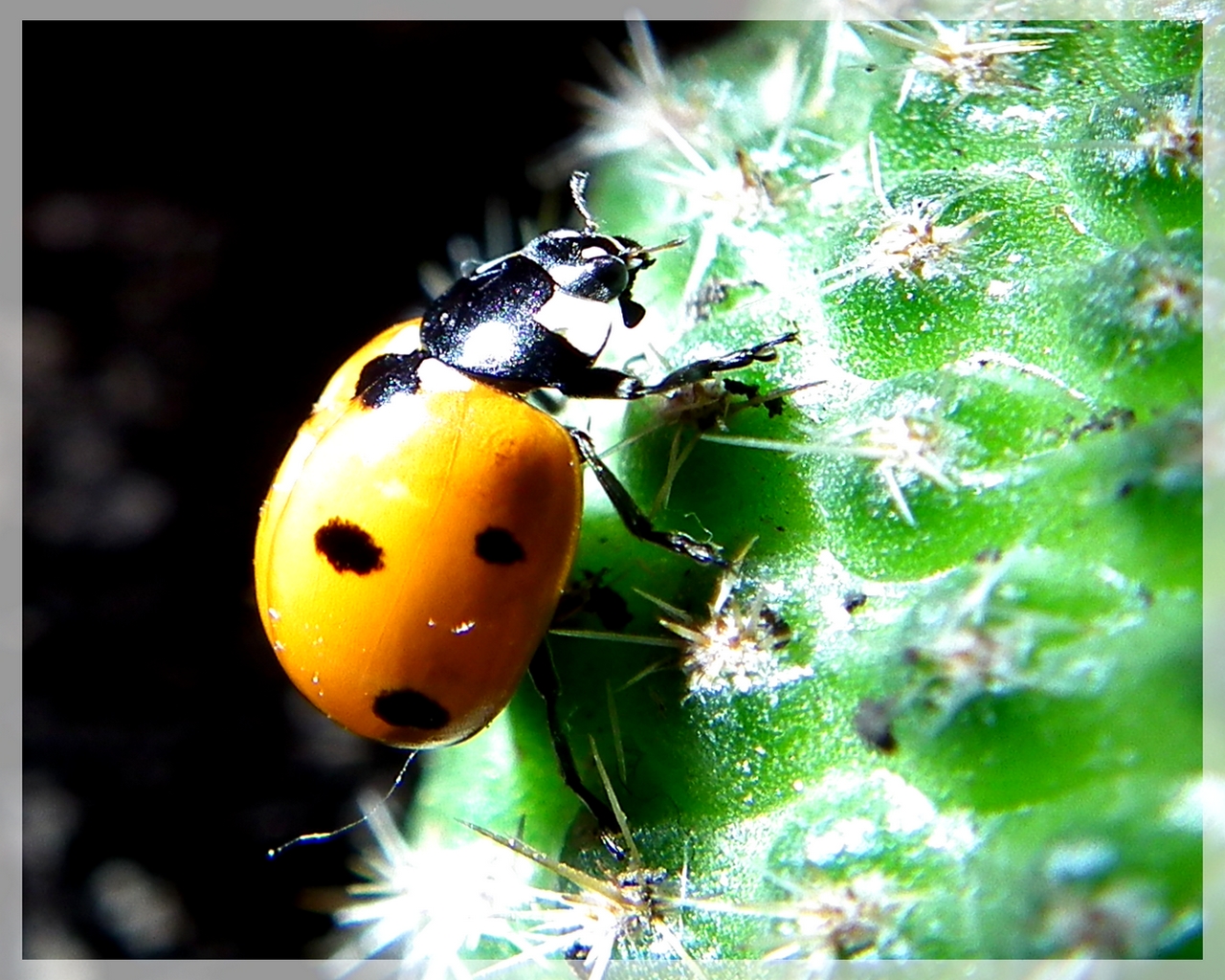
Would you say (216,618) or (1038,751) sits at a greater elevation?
(1038,751)

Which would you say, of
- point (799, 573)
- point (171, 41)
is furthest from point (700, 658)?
point (171, 41)

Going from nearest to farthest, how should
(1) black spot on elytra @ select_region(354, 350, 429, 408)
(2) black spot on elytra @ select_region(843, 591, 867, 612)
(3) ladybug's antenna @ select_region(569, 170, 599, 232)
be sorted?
1. (2) black spot on elytra @ select_region(843, 591, 867, 612)
2. (1) black spot on elytra @ select_region(354, 350, 429, 408)
3. (3) ladybug's antenna @ select_region(569, 170, 599, 232)

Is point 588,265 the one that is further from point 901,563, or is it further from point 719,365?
point 901,563

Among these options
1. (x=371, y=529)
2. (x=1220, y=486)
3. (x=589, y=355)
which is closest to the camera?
(x=1220, y=486)

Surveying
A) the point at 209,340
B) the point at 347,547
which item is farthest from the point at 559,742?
the point at 209,340

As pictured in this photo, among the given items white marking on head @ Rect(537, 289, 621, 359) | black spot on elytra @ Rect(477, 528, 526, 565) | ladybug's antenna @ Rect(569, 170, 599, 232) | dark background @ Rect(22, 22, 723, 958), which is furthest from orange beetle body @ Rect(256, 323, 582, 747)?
dark background @ Rect(22, 22, 723, 958)

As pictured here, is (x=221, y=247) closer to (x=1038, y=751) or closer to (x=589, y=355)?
(x=589, y=355)

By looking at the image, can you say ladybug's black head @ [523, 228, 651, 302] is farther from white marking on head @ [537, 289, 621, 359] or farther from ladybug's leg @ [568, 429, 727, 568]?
ladybug's leg @ [568, 429, 727, 568]
